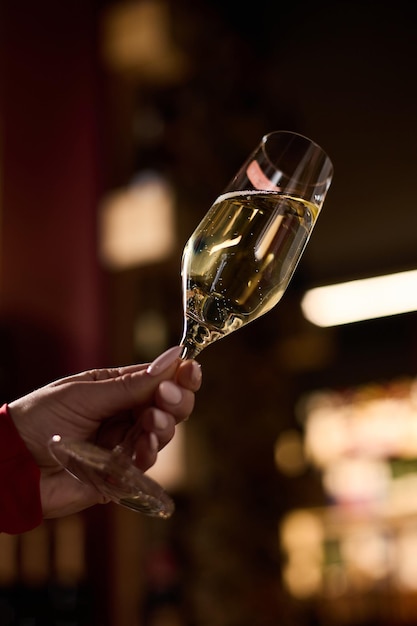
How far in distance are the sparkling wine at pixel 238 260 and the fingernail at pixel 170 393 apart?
67 mm

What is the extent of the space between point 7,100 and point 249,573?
2.07 m

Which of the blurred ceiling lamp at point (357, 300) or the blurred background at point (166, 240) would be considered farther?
the blurred ceiling lamp at point (357, 300)

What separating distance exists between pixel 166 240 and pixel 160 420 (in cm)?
213

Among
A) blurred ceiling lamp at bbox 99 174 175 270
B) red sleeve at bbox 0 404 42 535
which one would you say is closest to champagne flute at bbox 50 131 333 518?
red sleeve at bbox 0 404 42 535

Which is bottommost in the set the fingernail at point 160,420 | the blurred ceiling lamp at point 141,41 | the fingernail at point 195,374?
the fingernail at point 160,420

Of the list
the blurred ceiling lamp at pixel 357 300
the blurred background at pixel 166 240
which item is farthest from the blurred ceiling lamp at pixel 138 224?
the blurred ceiling lamp at pixel 357 300

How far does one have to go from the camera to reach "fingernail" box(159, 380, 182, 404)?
0.87 metres

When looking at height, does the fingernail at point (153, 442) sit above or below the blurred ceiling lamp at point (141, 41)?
below

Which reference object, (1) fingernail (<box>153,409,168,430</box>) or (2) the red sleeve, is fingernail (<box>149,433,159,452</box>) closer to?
(1) fingernail (<box>153,409,168,430</box>)

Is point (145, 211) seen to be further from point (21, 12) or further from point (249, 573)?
point (249, 573)

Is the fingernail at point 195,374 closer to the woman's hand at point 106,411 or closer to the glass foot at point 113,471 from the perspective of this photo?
the woman's hand at point 106,411

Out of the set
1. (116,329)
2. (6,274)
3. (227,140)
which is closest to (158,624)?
(116,329)

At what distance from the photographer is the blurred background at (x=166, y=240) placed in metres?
3.03

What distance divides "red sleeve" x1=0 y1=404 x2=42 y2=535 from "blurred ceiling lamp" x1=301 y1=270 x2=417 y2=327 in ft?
14.6
